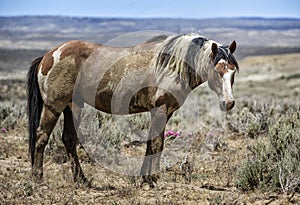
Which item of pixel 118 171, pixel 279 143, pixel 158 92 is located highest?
pixel 158 92

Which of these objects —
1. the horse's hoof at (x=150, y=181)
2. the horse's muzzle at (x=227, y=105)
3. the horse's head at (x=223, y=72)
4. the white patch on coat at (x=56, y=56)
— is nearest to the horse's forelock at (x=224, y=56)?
the horse's head at (x=223, y=72)

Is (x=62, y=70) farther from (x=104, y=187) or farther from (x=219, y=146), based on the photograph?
(x=219, y=146)

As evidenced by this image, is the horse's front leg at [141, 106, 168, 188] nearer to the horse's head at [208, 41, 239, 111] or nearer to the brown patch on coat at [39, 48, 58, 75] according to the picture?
the horse's head at [208, 41, 239, 111]

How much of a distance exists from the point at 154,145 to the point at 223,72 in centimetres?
125

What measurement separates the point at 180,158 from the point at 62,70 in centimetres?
235

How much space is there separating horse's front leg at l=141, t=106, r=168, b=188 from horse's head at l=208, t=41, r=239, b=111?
2.34 feet

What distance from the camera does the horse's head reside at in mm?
4520

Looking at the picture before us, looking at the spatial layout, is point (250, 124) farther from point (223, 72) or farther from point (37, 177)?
point (37, 177)

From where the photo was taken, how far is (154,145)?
509 centimetres

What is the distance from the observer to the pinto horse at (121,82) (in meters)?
4.98

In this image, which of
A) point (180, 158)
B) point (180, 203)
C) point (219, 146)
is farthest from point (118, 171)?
point (219, 146)

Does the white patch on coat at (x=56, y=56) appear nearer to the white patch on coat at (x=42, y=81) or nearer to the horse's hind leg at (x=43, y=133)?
the white patch on coat at (x=42, y=81)

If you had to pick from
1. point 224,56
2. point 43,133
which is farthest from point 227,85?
point 43,133

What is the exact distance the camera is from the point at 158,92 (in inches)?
196
